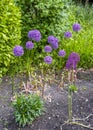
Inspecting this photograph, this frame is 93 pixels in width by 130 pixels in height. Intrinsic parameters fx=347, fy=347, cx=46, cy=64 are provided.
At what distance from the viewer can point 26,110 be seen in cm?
340

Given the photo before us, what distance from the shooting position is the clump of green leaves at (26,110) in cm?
340

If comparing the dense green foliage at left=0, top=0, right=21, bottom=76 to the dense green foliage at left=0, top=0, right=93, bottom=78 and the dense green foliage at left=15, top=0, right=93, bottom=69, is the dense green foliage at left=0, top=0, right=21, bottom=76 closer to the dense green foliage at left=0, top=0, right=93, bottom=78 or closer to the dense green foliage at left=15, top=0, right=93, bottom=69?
the dense green foliage at left=0, top=0, right=93, bottom=78

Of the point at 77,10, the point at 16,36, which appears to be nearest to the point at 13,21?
the point at 16,36

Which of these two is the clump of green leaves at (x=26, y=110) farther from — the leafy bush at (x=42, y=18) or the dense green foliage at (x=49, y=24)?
the leafy bush at (x=42, y=18)

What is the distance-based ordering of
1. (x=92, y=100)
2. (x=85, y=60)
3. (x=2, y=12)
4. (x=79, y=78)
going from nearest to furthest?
(x=92, y=100), (x=2, y=12), (x=79, y=78), (x=85, y=60)

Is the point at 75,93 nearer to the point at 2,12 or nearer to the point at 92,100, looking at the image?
the point at 92,100

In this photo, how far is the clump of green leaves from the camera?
3402 millimetres

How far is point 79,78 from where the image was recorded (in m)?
4.64

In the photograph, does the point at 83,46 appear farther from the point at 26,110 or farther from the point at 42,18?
the point at 26,110

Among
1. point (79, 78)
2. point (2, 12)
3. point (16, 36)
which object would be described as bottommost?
point (79, 78)

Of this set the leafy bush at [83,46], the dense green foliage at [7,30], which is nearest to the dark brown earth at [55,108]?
the dense green foliage at [7,30]

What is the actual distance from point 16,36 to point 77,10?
301 centimetres

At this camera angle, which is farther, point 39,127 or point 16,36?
point 16,36

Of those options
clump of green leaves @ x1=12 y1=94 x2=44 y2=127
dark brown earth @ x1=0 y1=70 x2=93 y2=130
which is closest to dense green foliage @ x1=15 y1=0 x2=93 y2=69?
dark brown earth @ x1=0 y1=70 x2=93 y2=130
